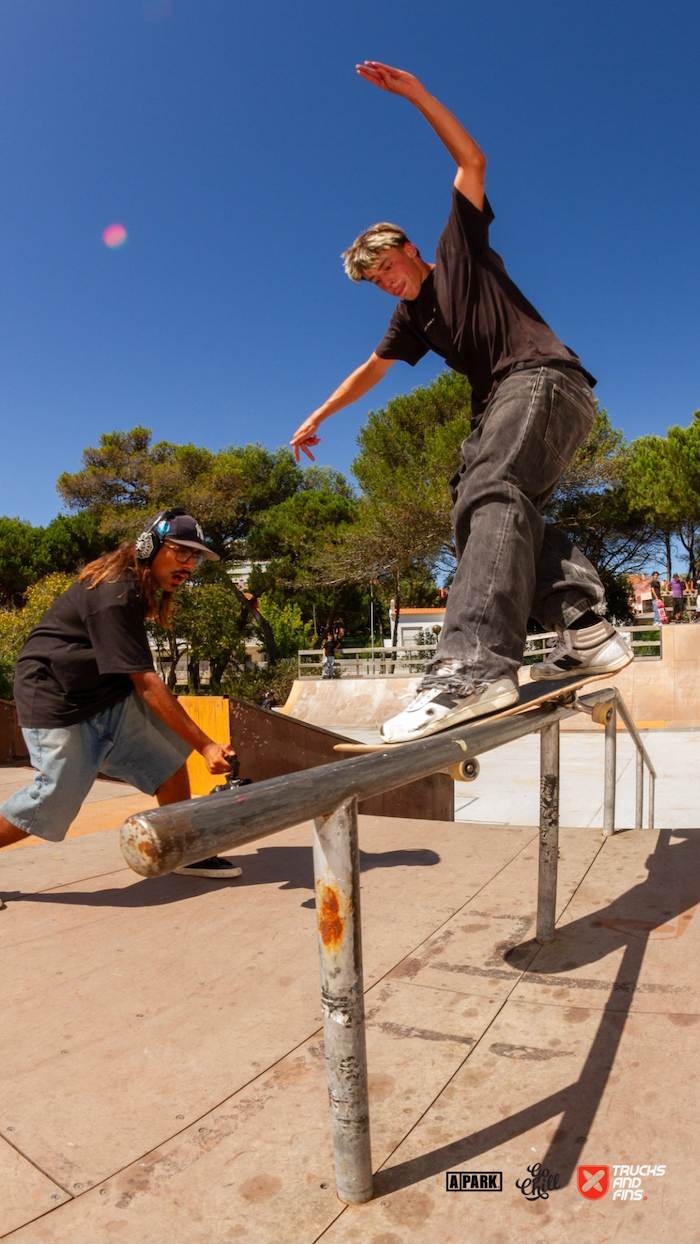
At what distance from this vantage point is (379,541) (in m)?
29.1

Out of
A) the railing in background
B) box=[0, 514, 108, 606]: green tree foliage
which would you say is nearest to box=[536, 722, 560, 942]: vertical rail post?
the railing in background

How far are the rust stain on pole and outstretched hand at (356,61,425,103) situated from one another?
6.38 ft

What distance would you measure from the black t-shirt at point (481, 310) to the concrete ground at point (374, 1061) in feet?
5.67

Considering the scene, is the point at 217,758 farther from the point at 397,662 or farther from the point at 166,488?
the point at 166,488

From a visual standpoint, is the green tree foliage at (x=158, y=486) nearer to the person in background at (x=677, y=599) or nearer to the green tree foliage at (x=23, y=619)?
the green tree foliage at (x=23, y=619)

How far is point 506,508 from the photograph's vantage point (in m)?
2.04

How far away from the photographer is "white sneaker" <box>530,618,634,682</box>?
89.3 inches

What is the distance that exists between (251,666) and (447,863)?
29426mm

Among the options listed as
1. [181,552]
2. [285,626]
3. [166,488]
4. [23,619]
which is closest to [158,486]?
[166,488]

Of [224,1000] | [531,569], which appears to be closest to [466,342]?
[531,569]

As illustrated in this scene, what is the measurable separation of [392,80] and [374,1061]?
245 centimetres

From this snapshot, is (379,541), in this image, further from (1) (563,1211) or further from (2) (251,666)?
(1) (563,1211)

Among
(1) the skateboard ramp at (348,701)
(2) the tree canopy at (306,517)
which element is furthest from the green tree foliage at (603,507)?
(1) the skateboard ramp at (348,701)

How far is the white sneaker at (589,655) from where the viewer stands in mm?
2268
